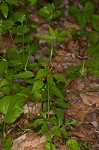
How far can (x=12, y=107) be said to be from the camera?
2416 mm

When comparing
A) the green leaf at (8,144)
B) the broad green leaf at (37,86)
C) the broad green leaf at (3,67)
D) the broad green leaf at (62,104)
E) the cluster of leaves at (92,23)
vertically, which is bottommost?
the green leaf at (8,144)

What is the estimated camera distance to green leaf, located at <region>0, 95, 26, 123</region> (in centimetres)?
239

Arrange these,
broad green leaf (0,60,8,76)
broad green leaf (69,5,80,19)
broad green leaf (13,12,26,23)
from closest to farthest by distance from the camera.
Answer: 1. broad green leaf (0,60,8,76)
2. broad green leaf (13,12,26,23)
3. broad green leaf (69,5,80,19)

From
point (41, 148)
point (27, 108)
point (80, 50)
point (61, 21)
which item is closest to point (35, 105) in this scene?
point (27, 108)

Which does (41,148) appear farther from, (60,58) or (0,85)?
(60,58)

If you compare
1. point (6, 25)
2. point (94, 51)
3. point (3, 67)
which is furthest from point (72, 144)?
point (94, 51)

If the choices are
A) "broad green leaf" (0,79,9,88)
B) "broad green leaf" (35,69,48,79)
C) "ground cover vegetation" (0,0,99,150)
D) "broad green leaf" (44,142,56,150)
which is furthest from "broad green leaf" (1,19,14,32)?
"broad green leaf" (44,142,56,150)

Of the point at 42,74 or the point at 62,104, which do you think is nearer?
the point at 42,74

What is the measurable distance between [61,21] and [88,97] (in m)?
1.61

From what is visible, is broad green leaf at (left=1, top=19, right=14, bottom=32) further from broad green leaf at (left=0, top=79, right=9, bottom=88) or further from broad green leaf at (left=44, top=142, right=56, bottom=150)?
broad green leaf at (left=44, top=142, right=56, bottom=150)

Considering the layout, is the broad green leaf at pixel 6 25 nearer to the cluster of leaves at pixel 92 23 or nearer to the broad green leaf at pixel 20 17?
the broad green leaf at pixel 20 17

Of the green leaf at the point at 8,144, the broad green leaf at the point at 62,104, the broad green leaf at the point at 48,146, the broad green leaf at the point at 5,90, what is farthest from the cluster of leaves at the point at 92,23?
the green leaf at the point at 8,144

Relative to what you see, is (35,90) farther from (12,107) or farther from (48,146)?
(48,146)

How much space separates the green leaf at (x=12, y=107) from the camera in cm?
239
